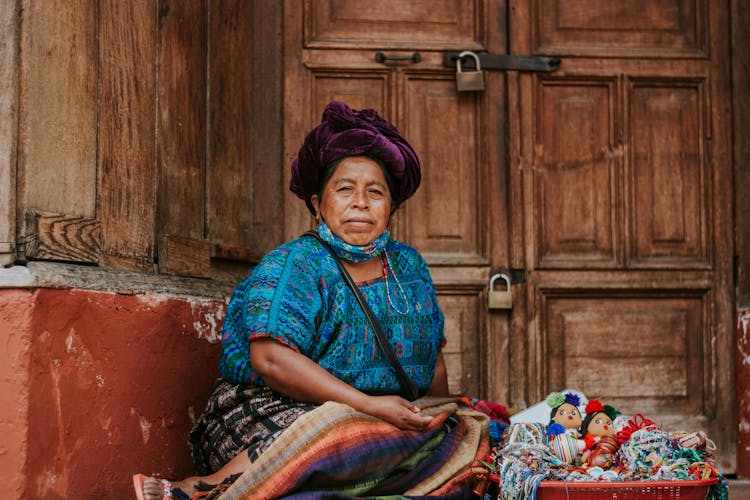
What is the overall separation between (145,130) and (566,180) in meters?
1.98

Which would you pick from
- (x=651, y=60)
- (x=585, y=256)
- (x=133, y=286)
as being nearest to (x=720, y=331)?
(x=585, y=256)

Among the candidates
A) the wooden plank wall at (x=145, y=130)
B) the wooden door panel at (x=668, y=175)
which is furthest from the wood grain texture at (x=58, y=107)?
the wooden door panel at (x=668, y=175)

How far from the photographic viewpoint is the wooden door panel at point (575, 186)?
168 inches

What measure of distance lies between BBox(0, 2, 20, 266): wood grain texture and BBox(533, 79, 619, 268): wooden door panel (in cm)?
242

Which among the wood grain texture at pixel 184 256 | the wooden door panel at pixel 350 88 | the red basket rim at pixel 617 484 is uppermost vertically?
the wooden door panel at pixel 350 88

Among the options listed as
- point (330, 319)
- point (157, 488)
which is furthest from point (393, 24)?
point (157, 488)

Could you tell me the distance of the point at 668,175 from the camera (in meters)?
4.31

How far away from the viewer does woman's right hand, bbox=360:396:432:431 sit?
2.88 m

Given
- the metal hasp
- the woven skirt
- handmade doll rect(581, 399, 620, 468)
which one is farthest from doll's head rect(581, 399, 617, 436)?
the metal hasp

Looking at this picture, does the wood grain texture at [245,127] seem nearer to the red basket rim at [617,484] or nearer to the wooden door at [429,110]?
the wooden door at [429,110]

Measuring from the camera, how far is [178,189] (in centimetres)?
357

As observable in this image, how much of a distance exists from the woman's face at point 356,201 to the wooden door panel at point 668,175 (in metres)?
1.55

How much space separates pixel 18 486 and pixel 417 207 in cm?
229

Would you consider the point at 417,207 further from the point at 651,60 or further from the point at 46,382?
the point at 46,382
